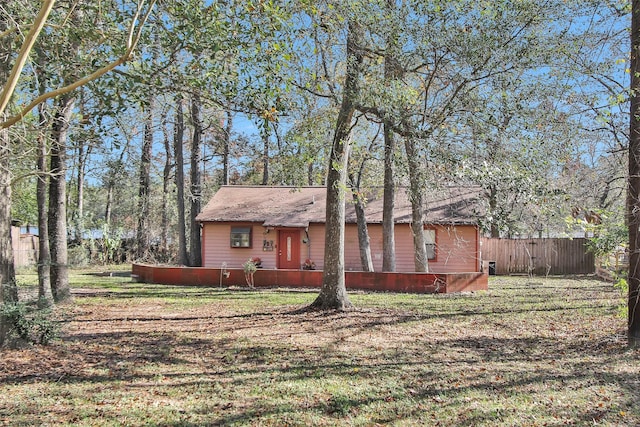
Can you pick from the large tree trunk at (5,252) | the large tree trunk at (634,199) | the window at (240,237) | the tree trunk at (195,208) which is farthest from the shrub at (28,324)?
the tree trunk at (195,208)

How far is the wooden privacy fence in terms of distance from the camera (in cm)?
2305

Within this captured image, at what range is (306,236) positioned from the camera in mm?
20344

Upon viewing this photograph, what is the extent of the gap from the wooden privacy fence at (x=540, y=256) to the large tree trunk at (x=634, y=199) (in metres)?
15.9

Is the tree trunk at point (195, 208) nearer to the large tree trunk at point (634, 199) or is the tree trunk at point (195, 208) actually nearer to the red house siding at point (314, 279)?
the red house siding at point (314, 279)

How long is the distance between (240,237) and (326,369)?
1535 centimetres

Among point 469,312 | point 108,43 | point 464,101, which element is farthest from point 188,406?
point 469,312

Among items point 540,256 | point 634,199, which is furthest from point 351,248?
point 634,199

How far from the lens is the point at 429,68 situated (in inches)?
361

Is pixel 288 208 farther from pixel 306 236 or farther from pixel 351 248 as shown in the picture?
pixel 351 248

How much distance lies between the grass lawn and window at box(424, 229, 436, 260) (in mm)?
8705

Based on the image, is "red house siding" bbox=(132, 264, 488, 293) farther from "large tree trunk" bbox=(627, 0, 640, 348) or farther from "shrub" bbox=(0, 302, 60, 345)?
"shrub" bbox=(0, 302, 60, 345)

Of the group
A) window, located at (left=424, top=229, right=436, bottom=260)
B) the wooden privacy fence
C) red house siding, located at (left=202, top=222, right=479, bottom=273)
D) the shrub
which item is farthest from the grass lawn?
the wooden privacy fence

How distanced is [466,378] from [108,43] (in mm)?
6163

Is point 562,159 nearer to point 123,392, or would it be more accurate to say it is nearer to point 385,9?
point 385,9
